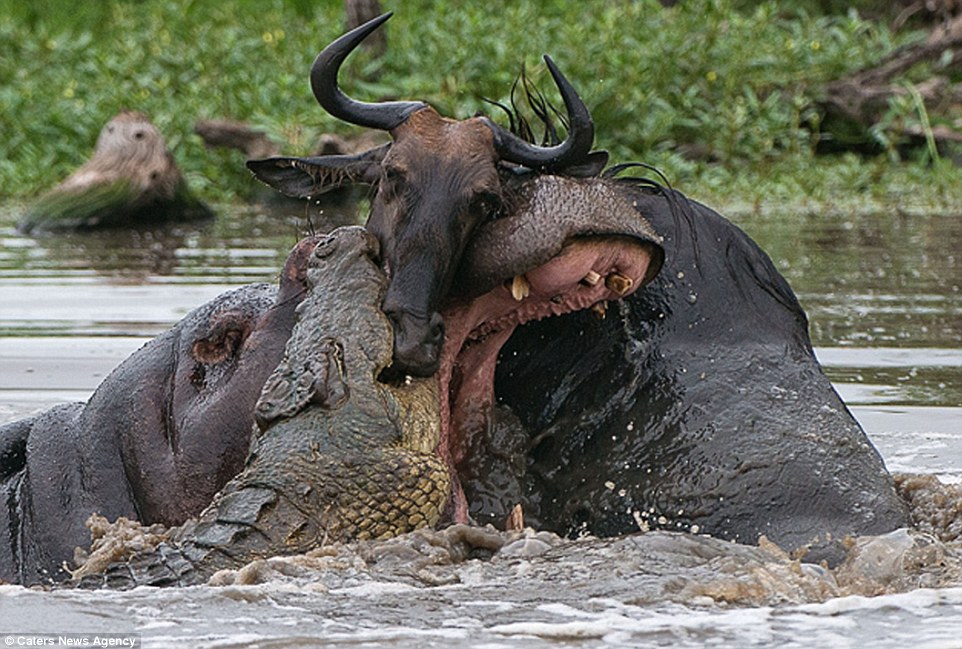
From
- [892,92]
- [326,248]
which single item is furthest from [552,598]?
[892,92]

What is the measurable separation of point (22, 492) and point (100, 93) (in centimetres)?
1190

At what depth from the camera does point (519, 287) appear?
340cm

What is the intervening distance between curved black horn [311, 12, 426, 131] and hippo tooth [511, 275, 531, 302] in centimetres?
36

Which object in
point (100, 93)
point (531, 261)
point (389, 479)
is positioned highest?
point (100, 93)

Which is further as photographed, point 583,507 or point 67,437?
point 67,437

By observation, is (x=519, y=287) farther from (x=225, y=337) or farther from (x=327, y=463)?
(x=225, y=337)

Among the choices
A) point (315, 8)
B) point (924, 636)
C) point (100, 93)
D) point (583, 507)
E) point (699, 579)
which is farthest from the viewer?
point (315, 8)

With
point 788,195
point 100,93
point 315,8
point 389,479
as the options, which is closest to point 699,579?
point 389,479

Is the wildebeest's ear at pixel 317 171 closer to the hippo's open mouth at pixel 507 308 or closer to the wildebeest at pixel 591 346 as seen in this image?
the wildebeest at pixel 591 346

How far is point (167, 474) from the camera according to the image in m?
3.62

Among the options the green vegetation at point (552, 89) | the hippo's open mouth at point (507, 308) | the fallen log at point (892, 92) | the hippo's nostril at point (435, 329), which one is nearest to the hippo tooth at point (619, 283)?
the hippo's open mouth at point (507, 308)

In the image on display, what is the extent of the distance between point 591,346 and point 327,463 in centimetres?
72

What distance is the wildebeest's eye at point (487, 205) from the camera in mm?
3340

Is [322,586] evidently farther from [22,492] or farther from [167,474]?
[22,492]
